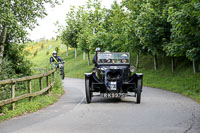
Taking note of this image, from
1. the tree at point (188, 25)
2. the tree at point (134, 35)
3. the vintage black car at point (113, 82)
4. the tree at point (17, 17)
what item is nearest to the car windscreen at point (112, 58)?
the vintage black car at point (113, 82)

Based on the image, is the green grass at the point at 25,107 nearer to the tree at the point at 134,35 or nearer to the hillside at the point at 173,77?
the hillside at the point at 173,77

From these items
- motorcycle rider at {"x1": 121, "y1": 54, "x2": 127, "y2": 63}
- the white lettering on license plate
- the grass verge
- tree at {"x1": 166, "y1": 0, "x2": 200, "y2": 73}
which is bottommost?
the grass verge

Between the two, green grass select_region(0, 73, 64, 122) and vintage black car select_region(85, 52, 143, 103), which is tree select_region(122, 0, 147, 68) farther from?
green grass select_region(0, 73, 64, 122)

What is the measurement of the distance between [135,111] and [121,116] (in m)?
1.12

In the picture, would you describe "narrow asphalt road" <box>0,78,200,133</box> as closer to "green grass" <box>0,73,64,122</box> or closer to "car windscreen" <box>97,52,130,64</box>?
"green grass" <box>0,73,64,122</box>

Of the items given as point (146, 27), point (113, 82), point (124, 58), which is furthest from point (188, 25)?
point (146, 27)

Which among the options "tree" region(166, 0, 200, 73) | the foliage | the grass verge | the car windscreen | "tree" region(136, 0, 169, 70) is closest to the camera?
the car windscreen

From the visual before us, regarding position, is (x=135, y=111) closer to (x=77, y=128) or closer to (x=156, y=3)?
(x=77, y=128)

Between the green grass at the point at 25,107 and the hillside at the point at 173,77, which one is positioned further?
the hillside at the point at 173,77

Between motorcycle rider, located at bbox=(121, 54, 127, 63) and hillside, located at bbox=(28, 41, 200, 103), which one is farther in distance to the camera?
hillside, located at bbox=(28, 41, 200, 103)

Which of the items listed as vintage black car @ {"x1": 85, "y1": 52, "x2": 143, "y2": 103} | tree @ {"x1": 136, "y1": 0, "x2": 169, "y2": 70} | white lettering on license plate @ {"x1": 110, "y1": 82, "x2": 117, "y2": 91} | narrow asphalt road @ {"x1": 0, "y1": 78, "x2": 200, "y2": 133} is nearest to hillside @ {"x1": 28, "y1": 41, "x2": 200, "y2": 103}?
tree @ {"x1": 136, "y1": 0, "x2": 169, "y2": 70}

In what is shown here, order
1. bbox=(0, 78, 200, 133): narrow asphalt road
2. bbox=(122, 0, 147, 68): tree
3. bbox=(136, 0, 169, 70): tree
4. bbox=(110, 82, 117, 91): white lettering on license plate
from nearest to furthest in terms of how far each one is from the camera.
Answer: bbox=(0, 78, 200, 133): narrow asphalt road < bbox=(110, 82, 117, 91): white lettering on license plate < bbox=(136, 0, 169, 70): tree < bbox=(122, 0, 147, 68): tree

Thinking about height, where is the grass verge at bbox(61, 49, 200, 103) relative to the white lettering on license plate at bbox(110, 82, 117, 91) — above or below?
below

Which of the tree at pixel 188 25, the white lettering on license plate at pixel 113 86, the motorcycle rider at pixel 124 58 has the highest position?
the tree at pixel 188 25
